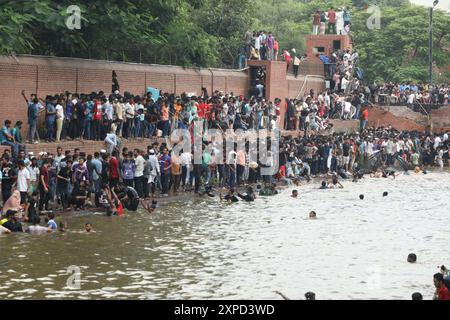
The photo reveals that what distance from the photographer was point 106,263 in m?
22.4

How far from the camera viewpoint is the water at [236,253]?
20250 millimetres

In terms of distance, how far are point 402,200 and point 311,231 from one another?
8965 mm

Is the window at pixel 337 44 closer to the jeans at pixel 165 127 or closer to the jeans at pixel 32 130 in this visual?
the jeans at pixel 165 127

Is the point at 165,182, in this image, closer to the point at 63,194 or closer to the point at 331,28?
the point at 63,194

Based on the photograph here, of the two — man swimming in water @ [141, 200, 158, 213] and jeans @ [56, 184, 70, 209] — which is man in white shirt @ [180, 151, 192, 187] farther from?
jeans @ [56, 184, 70, 209]

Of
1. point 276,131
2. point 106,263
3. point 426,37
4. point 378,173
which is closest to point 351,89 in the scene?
point 378,173

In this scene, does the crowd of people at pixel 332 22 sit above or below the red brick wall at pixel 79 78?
above

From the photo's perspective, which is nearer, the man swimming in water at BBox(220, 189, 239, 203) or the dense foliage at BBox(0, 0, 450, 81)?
the dense foliage at BBox(0, 0, 450, 81)

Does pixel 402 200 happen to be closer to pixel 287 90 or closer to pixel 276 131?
pixel 276 131

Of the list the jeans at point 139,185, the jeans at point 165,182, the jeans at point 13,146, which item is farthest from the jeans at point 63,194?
the jeans at point 165,182

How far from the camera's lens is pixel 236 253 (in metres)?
24.2

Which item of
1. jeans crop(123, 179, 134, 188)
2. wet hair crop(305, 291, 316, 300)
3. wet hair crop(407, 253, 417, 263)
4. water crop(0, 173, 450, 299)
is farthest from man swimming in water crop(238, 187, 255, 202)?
wet hair crop(305, 291, 316, 300)

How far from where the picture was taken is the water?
20.2 m

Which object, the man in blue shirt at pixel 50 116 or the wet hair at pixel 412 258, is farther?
the man in blue shirt at pixel 50 116
